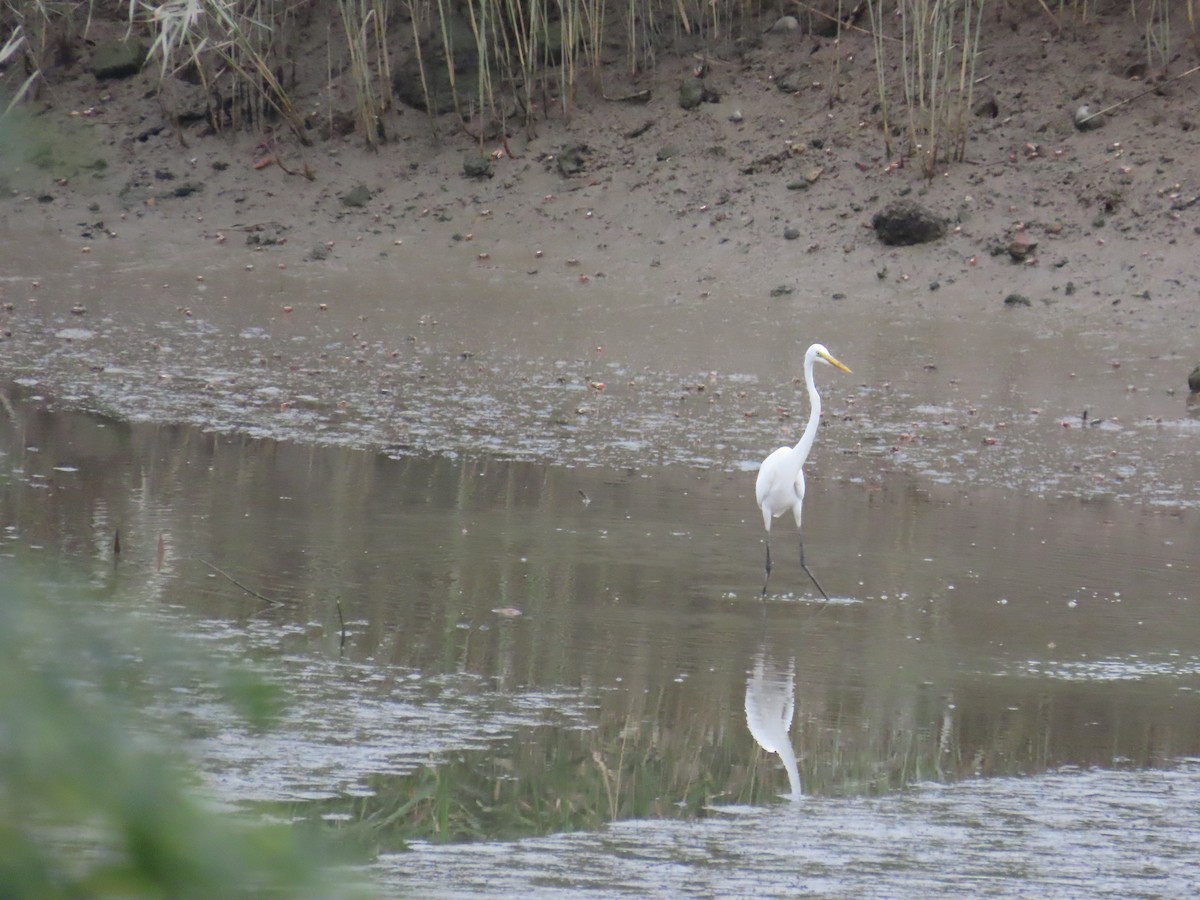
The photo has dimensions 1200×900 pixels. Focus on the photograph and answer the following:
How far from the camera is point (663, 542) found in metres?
6.86

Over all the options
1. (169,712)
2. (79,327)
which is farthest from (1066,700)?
(79,327)

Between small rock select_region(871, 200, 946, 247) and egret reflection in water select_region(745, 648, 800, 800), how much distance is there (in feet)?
22.2

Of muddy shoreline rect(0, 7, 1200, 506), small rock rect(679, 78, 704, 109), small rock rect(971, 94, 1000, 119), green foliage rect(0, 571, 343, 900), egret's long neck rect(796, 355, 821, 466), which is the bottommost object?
green foliage rect(0, 571, 343, 900)

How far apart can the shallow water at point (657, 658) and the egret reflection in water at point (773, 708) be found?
0.03 metres

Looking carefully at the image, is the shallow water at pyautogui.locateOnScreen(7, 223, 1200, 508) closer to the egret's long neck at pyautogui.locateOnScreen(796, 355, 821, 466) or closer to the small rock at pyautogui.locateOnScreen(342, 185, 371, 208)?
the small rock at pyautogui.locateOnScreen(342, 185, 371, 208)

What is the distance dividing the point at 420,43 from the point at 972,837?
1186 centimetres

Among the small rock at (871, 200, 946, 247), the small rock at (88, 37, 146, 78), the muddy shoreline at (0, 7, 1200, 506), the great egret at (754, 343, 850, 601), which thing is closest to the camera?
the great egret at (754, 343, 850, 601)

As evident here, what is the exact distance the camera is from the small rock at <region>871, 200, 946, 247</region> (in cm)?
1159

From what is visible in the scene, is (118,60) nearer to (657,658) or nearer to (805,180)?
(805,180)

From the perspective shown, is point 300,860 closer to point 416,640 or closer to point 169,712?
point 169,712

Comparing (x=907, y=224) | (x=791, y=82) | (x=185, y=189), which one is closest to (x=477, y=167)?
(x=185, y=189)

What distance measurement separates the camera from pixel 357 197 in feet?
43.8

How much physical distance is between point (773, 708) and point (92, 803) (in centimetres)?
418

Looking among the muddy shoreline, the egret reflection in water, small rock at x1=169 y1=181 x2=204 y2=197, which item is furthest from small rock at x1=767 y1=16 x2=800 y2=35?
the egret reflection in water
